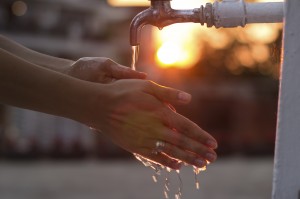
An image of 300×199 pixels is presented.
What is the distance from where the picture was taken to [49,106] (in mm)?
1549

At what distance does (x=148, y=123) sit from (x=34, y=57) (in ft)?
2.39

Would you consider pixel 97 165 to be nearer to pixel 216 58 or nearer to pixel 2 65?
pixel 216 58

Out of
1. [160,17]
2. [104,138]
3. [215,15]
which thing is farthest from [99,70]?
[104,138]

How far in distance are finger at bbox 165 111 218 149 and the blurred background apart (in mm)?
14638

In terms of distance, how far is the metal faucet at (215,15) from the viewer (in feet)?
5.25

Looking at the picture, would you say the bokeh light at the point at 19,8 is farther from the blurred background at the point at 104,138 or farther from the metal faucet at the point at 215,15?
the metal faucet at the point at 215,15

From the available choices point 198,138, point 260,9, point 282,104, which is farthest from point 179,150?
point 260,9

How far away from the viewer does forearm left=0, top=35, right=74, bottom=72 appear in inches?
80.4

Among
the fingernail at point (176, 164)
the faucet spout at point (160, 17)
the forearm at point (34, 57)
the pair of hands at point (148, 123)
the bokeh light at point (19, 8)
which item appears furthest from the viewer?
the bokeh light at point (19, 8)

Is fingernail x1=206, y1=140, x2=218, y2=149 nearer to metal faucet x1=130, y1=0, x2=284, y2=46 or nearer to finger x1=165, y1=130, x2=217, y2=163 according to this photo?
finger x1=165, y1=130, x2=217, y2=163

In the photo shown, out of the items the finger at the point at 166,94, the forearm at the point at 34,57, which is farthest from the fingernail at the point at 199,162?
the forearm at the point at 34,57

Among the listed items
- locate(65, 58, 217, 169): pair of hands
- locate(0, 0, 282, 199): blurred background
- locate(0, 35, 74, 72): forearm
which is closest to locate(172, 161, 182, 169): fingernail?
locate(65, 58, 217, 169): pair of hands

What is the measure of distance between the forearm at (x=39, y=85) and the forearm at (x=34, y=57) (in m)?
0.48

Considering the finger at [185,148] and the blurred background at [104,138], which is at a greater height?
the finger at [185,148]
